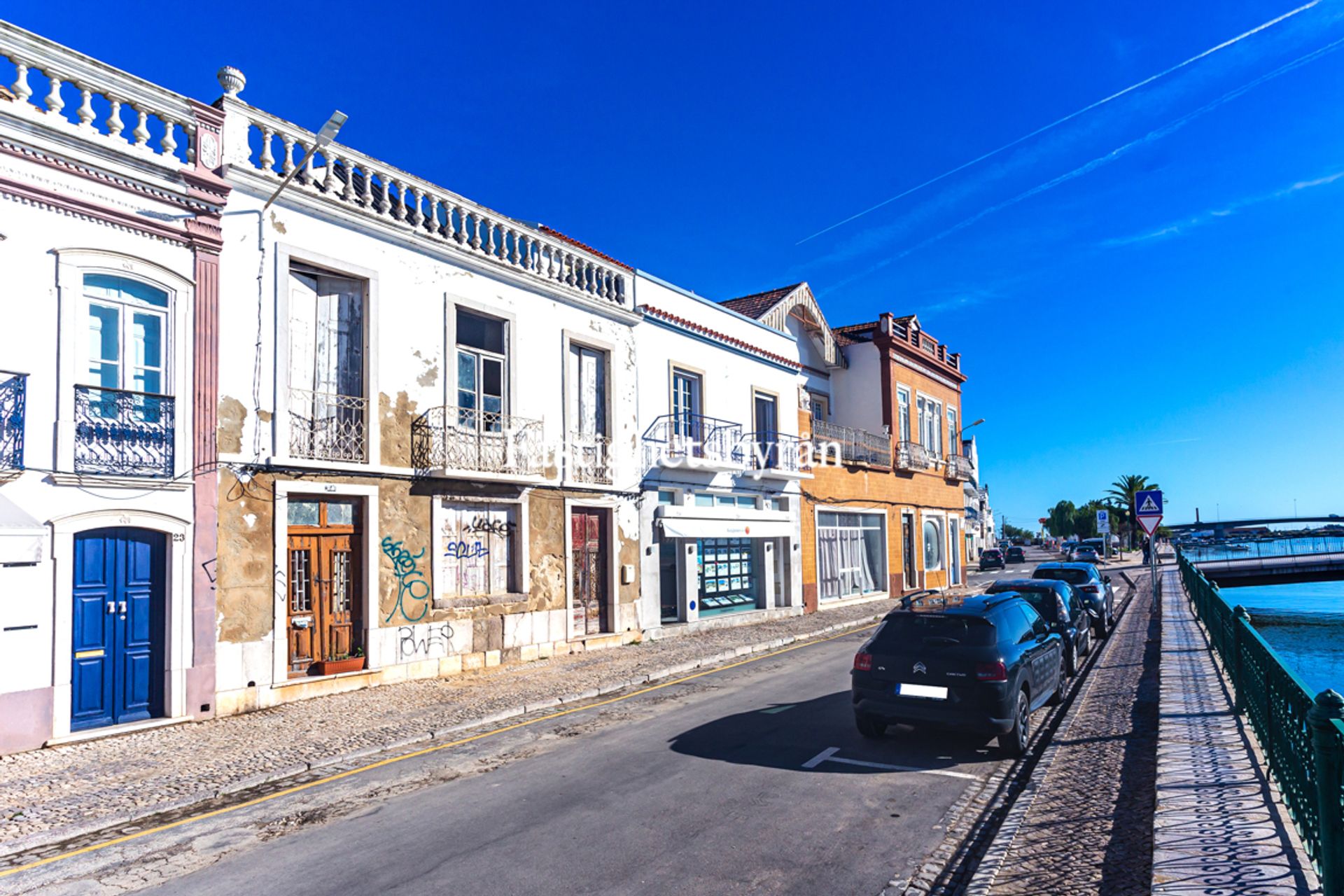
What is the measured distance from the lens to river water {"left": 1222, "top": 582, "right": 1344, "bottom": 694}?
21.7 meters

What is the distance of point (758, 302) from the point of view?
1051 inches

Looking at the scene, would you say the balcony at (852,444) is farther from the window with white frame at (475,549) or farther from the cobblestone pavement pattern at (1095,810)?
the cobblestone pavement pattern at (1095,810)

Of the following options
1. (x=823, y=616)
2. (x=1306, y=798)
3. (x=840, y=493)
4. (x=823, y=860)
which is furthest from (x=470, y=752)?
(x=840, y=493)

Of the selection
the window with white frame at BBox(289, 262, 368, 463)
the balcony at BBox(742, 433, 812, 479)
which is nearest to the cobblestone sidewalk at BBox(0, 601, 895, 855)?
the window with white frame at BBox(289, 262, 368, 463)

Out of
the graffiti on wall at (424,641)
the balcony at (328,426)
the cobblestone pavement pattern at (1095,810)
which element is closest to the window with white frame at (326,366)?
the balcony at (328,426)

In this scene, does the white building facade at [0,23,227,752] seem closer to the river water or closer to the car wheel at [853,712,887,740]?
the car wheel at [853,712,887,740]

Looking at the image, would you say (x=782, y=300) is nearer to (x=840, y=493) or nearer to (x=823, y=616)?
(x=840, y=493)

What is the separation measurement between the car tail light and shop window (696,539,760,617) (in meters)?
12.6

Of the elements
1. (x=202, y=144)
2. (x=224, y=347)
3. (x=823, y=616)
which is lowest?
(x=823, y=616)

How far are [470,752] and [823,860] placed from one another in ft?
15.9

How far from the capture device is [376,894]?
539cm

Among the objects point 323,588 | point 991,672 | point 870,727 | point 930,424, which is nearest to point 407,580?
point 323,588

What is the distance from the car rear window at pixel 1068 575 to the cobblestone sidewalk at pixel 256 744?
30.0ft

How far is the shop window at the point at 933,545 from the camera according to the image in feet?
108
